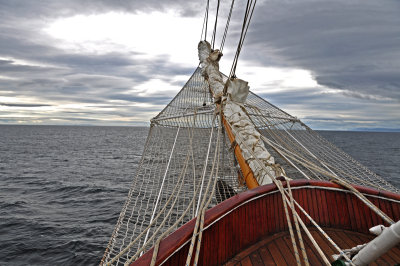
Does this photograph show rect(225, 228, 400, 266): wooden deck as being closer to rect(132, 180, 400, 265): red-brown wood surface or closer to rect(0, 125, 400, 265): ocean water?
rect(132, 180, 400, 265): red-brown wood surface

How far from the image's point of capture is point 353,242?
2.82m

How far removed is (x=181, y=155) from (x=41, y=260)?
244 inches

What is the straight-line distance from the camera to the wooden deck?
8.10 feet

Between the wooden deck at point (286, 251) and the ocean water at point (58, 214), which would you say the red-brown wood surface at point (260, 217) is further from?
the ocean water at point (58, 214)

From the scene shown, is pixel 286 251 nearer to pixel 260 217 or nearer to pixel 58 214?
pixel 260 217

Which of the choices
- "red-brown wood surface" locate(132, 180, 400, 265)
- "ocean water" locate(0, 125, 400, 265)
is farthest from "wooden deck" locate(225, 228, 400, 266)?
"ocean water" locate(0, 125, 400, 265)

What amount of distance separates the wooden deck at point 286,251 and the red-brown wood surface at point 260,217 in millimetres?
40

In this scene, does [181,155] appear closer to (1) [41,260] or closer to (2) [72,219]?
(1) [41,260]

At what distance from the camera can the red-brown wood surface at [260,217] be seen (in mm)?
2234

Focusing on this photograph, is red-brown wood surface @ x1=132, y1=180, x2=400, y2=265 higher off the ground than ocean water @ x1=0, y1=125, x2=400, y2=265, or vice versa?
red-brown wood surface @ x1=132, y1=180, x2=400, y2=265

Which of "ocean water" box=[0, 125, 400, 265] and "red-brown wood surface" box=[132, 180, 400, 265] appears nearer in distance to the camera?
"red-brown wood surface" box=[132, 180, 400, 265]

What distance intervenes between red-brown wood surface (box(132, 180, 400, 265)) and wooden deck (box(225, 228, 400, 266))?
1.6 inches

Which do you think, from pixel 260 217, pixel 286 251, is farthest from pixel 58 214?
pixel 286 251

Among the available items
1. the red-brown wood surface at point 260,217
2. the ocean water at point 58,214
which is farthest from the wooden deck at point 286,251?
the ocean water at point 58,214
